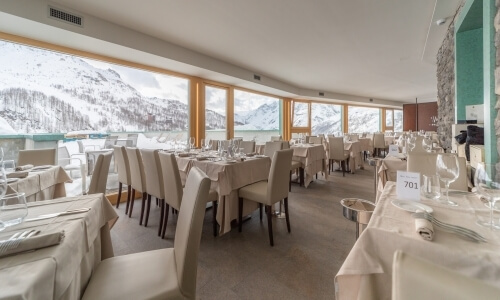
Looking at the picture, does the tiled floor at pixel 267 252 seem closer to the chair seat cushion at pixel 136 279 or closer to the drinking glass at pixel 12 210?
the chair seat cushion at pixel 136 279

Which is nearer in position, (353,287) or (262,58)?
(353,287)

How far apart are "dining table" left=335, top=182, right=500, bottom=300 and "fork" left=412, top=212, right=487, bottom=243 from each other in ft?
0.06

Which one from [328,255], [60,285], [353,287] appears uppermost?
[60,285]

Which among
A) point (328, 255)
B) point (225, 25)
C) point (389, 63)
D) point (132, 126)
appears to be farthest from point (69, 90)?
point (389, 63)

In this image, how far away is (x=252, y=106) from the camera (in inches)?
294

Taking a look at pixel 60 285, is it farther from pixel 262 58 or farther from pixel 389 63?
pixel 389 63

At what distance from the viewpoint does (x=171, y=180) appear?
232cm

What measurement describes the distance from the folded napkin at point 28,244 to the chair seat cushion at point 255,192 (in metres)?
1.82

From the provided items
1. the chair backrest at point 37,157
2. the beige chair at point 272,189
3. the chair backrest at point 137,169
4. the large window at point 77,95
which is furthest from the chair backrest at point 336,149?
the chair backrest at point 37,157

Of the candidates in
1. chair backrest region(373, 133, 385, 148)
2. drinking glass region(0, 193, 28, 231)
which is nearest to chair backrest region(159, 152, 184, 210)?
drinking glass region(0, 193, 28, 231)

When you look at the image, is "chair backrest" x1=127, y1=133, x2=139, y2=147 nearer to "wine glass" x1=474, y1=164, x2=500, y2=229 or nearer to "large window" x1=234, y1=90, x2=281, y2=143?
"large window" x1=234, y1=90, x2=281, y2=143

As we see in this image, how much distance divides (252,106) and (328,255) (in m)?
5.99

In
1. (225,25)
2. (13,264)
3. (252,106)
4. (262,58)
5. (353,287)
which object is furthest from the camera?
(252,106)

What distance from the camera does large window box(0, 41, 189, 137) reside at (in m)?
3.09
